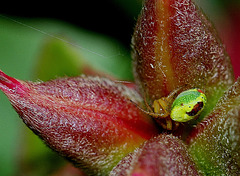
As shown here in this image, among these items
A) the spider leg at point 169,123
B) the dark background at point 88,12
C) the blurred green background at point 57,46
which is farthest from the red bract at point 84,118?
the dark background at point 88,12

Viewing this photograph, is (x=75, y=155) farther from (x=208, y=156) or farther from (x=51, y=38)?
(x=51, y=38)

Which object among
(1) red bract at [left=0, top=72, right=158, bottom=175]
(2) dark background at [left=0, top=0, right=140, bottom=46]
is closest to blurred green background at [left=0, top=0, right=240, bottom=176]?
(2) dark background at [left=0, top=0, right=140, bottom=46]

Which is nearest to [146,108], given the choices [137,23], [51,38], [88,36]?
[137,23]

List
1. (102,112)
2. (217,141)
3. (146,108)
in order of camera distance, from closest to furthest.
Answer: (217,141), (102,112), (146,108)

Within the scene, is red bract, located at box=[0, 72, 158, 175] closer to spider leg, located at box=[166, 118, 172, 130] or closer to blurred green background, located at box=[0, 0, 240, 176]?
spider leg, located at box=[166, 118, 172, 130]

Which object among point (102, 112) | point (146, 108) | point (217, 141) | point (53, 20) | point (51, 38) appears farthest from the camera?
point (53, 20)

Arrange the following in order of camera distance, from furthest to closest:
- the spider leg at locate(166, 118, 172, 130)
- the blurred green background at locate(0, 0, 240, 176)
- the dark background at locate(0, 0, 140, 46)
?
the dark background at locate(0, 0, 140, 46)
the blurred green background at locate(0, 0, 240, 176)
the spider leg at locate(166, 118, 172, 130)
